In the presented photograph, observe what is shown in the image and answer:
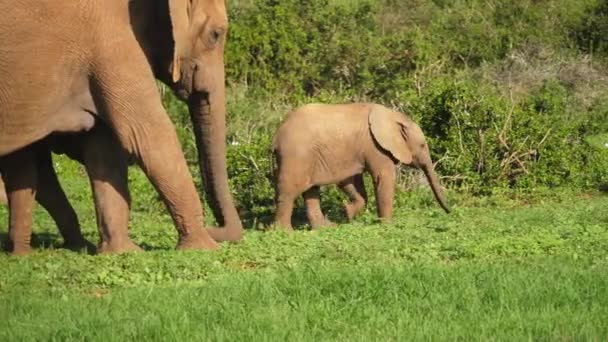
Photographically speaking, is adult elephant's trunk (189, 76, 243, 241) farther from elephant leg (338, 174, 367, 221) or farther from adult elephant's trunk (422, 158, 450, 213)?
adult elephant's trunk (422, 158, 450, 213)

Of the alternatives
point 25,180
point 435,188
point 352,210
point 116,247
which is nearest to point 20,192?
point 25,180

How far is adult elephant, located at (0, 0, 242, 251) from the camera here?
30.5 ft

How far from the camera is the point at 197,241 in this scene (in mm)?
9805

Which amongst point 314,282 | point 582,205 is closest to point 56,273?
point 314,282

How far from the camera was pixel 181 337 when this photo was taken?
5980 millimetres

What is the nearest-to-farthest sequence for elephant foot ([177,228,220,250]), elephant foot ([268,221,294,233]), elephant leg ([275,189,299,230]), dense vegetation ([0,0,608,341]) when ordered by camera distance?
dense vegetation ([0,0,608,341]) → elephant foot ([177,228,220,250]) → elephant foot ([268,221,294,233]) → elephant leg ([275,189,299,230])

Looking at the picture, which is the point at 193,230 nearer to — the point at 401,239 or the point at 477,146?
the point at 401,239

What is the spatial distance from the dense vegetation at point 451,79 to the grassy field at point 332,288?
5.45 m

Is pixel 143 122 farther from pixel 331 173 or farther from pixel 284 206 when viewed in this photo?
pixel 331 173

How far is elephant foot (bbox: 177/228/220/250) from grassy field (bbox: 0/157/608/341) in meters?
0.18

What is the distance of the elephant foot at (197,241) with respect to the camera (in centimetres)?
980

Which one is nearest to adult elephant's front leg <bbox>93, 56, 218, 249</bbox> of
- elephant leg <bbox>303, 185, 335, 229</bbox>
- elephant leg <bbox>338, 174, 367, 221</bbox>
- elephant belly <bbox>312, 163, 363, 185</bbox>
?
elephant belly <bbox>312, 163, 363, 185</bbox>

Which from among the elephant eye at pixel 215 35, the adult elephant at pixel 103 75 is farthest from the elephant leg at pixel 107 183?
the elephant eye at pixel 215 35

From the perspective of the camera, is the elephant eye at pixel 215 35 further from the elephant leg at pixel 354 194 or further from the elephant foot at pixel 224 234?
the elephant leg at pixel 354 194
